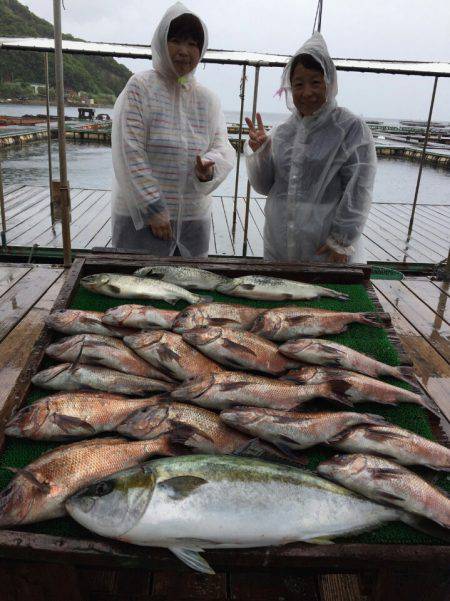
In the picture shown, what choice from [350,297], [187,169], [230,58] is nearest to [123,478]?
[350,297]

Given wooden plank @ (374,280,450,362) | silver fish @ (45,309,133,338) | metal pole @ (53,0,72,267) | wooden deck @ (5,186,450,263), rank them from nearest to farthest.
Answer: silver fish @ (45,309,133,338) → wooden plank @ (374,280,450,362) → metal pole @ (53,0,72,267) → wooden deck @ (5,186,450,263)

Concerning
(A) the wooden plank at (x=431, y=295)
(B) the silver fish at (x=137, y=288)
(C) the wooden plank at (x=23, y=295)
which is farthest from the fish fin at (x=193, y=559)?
(A) the wooden plank at (x=431, y=295)

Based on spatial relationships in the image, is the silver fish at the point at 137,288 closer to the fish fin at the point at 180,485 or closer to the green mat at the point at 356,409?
the green mat at the point at 356,409

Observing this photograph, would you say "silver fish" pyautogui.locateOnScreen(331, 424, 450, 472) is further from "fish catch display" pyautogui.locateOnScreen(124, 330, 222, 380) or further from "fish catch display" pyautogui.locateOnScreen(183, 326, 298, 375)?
"fish catch display" pyautogui.locateOnScreen(124, 330, 222, 380)

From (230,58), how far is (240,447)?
430 centimetres

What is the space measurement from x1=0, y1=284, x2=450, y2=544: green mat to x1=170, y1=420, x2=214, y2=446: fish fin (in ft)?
1.29

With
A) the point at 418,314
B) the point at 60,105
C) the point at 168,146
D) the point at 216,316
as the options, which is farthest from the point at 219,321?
the point at 60,105

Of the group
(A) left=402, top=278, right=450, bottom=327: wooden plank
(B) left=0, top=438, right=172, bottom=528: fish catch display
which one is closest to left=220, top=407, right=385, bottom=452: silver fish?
(B) left=0, top=438, right=172, bottom=528: fish catch display

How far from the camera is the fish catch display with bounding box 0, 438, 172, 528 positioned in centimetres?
131

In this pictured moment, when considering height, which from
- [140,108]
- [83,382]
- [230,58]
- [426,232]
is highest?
[230,58]

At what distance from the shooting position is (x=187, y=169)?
352cm

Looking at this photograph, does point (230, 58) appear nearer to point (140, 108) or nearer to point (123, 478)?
point (140, 108)

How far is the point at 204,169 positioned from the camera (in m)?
3.43

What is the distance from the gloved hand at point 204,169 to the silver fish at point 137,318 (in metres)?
1.60
